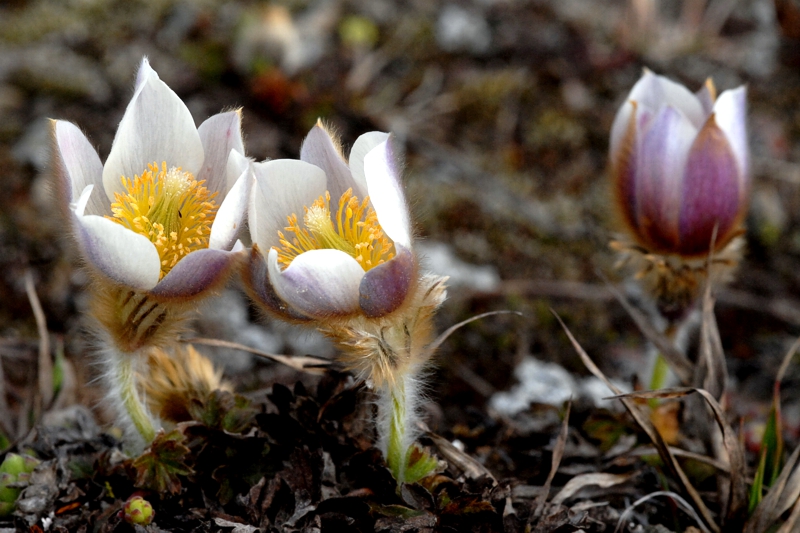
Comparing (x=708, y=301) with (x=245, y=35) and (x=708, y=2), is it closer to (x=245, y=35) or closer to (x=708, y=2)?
(x=245, y=35)

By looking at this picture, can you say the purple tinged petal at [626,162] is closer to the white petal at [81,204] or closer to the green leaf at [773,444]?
the green leaf at [773,444]

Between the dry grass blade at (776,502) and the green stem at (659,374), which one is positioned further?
the green stem at (659,374)

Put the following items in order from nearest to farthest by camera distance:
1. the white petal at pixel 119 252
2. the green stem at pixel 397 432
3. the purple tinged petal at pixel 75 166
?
the white petal at pixel 119 252, the purple tinged petal at pixel 75 166, the green stem at pixel 397 432

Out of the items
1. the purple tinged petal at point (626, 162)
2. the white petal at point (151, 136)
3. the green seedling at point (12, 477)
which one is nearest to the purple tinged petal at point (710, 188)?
the purple tinged petal at point (626, 162)

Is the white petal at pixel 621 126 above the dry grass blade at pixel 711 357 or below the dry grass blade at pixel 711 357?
above

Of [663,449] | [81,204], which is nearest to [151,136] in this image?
[81,204]

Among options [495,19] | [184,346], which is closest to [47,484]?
[184,346]

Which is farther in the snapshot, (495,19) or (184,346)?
(495,19)

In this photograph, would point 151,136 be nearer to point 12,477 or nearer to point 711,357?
point 12,477
